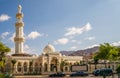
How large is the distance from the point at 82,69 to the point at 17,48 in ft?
171

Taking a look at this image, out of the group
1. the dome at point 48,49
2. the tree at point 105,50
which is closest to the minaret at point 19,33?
the dome at point 48,49

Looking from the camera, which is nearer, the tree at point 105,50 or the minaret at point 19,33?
the tree at point 105,50

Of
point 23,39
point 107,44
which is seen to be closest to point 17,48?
point 23,39

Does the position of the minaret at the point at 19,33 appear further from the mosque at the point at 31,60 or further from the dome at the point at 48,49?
the dome at the point at 48,49

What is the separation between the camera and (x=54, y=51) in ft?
357

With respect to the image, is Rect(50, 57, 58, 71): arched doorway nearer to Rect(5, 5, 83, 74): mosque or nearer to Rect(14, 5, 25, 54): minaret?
Rect(5, 5, 83, 74): mosque

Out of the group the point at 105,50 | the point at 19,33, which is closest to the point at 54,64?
the point at 19,33

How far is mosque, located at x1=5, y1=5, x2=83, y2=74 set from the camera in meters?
102

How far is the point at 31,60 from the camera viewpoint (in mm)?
105438

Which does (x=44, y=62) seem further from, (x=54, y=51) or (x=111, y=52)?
(x=111, y=52)

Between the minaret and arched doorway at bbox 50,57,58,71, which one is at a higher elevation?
the minaret

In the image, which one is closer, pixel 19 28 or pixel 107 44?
pixel 107 44

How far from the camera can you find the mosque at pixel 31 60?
336ft

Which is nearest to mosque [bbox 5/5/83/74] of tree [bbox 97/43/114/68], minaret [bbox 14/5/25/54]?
minaret [bbox 14/5/25/54]
